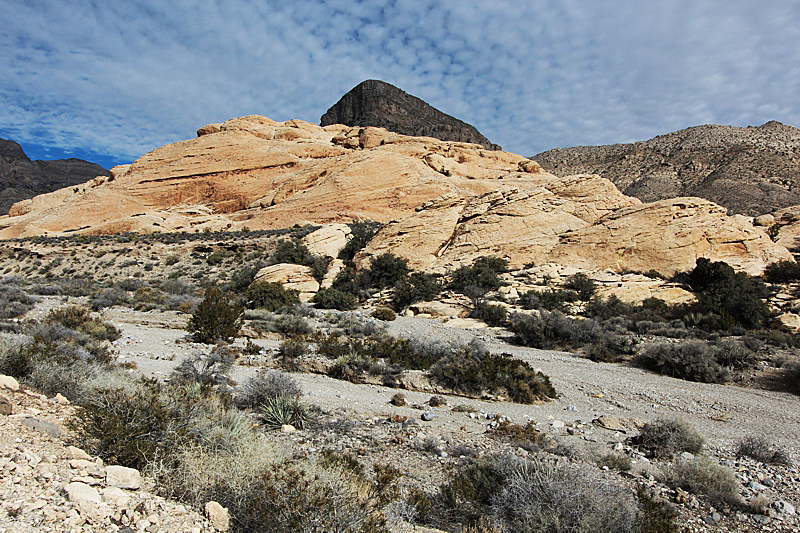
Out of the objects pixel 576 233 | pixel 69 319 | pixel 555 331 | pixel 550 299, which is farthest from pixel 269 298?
pixel 576 233

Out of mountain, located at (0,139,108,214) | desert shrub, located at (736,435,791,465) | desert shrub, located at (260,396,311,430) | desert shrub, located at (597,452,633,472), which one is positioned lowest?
desert shrub, located at (260,396,311,430)

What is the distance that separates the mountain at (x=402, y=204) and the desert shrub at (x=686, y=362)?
7670mm

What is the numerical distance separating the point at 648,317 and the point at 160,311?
17.1m

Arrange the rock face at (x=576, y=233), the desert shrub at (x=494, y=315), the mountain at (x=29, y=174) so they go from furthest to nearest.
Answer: the mountain at (x=29, y=174) → the rock face at (x=576, y=233) → the desert shrub at (x=494, y=315)

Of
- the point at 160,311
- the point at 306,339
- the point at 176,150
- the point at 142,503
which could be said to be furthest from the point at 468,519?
the point at 176,150

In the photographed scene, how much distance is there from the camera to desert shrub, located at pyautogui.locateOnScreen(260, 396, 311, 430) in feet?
15.5

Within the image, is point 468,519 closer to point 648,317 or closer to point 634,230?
point 648,317

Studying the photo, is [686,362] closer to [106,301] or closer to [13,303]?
[13,303]

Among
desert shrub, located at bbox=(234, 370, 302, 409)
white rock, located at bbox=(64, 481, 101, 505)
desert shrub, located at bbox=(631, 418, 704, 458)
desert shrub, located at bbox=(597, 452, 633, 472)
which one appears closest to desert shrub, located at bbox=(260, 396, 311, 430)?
desert shrub, located at bbox=(234, 370, 302, 409)

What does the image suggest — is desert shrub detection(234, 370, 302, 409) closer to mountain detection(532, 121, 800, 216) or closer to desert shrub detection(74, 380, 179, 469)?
desert shrub detection(74, 380, 179, 469)

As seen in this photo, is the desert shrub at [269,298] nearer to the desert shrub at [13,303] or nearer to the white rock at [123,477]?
the desert shrub at [13,303]

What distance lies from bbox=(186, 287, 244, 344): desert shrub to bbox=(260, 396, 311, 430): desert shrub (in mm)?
5693

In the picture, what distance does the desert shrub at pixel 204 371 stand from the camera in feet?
19.1

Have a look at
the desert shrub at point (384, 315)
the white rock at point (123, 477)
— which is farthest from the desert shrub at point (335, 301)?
the white rock at point (123, 477)
